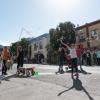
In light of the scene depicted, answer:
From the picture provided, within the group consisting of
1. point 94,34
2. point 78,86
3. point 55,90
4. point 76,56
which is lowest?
point 55,90

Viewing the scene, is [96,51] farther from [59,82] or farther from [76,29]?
[59,82]

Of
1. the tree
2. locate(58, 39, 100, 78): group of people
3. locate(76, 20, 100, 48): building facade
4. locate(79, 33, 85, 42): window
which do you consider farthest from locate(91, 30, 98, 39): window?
the tree

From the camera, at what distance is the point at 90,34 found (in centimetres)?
4425

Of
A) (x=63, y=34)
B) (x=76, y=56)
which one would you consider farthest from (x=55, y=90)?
(x=63, y=34)

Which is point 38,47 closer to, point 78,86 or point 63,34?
point 63,34

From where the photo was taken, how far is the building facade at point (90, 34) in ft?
140

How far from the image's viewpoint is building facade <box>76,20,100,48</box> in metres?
42.7

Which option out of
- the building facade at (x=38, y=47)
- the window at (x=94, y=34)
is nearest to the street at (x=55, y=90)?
the window at (x=94, y=34)

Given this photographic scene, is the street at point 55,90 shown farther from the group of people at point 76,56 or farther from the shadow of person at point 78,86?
the group of people at point 76,56

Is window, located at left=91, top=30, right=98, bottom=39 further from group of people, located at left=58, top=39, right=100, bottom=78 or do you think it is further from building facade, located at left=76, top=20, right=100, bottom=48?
group of people, located at left=58, top=39, right=100, bottom=78

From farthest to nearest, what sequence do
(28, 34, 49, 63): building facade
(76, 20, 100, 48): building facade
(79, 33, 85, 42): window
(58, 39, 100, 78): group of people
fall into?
(28, 34, 49, 63): building facade → (79, 33, 85, 42): window → (76, 20, 100, 48): building facade → (58, 39, 100, 78): group of people

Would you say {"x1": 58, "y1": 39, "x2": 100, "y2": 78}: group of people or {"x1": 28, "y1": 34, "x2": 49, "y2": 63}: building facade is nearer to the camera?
{"x1": 58, "y1": 39, "x2": 100, "y2": 78}: group of people

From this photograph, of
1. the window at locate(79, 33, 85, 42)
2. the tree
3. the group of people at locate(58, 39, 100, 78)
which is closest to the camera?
the group of people at locate(58, 39, 100, 78)

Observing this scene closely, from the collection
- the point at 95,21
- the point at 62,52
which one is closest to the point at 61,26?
the point at 95,21
